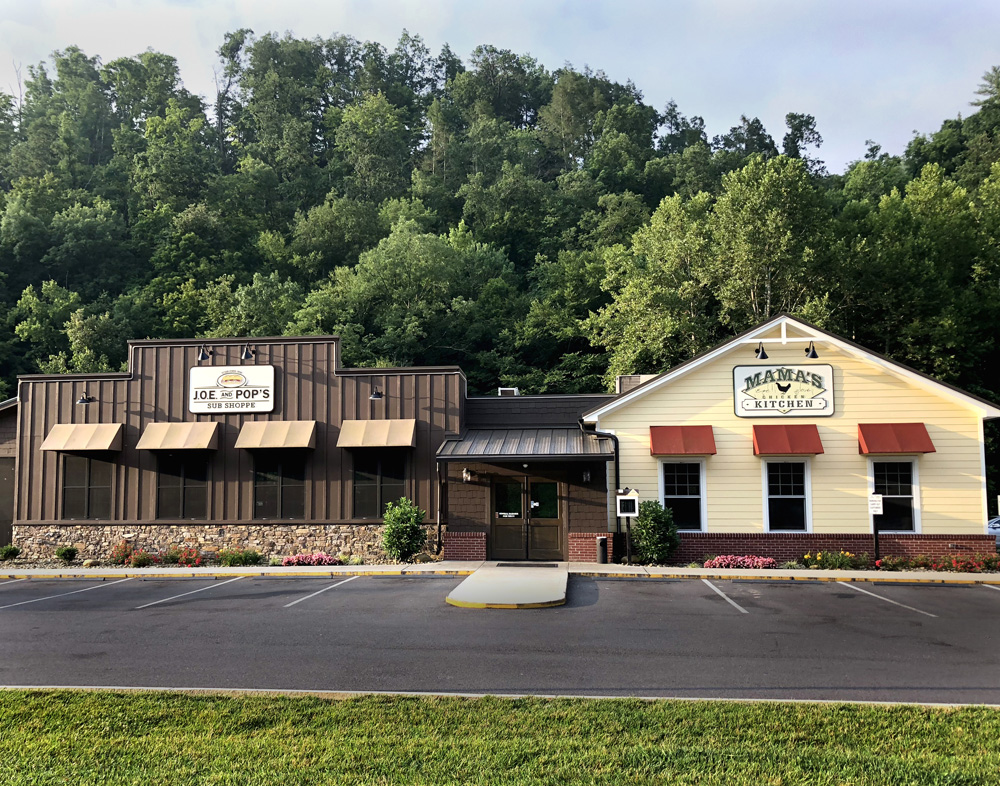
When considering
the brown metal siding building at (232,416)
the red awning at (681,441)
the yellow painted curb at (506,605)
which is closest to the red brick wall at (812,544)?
the red awning at (681,441)

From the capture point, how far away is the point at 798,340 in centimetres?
1994

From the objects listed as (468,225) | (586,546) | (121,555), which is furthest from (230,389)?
(468,225)

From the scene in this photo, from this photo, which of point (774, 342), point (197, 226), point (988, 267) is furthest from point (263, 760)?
point (197, 226)

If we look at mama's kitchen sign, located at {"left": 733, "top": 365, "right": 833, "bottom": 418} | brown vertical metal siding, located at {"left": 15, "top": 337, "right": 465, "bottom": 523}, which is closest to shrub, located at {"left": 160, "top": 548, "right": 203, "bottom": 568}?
brown vertical metal siding, located at {"left": 15, "top": 337, "right": 465, "bottom": 523}

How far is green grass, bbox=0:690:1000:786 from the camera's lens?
5965 mm

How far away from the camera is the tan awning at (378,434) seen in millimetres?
20688

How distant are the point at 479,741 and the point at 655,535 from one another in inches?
512

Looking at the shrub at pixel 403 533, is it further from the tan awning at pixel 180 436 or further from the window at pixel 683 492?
the window at pixel 683 492

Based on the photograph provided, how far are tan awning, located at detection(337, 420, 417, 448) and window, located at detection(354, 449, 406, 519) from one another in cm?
60

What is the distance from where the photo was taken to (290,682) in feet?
28.1

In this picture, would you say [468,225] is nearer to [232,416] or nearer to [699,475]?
[232,416]

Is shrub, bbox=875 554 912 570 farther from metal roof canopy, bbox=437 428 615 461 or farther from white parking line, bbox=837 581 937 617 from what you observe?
metal roof canopy, bbox=437 428 615 461

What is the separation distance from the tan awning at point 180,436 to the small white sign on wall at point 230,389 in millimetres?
602

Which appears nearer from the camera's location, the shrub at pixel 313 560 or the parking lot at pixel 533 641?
the parking lot at pixel 533 641
